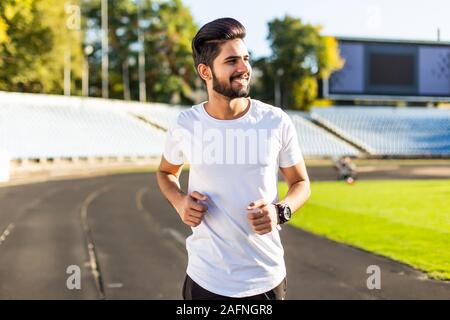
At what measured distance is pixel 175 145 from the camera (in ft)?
9.09

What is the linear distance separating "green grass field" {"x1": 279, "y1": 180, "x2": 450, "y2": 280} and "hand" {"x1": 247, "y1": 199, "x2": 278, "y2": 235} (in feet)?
7.99

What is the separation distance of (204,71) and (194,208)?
0.67 meters

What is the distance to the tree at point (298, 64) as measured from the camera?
3338 centimetres

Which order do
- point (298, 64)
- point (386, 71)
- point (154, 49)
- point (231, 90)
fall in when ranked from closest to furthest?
point (231, 90) → point (386, 71) → point (298, 64) → point (154, 49)

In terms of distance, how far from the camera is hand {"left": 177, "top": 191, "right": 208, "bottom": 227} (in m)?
2.50

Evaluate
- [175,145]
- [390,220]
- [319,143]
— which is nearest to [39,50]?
[390,220]

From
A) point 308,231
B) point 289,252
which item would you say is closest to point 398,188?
point 308,231

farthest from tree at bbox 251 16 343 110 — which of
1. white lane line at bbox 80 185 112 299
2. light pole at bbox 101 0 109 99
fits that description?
white lane line at bbox 80 185 112 299

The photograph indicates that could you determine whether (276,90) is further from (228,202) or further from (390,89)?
(228,202)

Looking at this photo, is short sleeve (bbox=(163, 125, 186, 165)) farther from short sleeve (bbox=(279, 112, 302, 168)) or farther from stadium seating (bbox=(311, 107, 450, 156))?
stadium seating (bbox=(311, 107, 450, 156))

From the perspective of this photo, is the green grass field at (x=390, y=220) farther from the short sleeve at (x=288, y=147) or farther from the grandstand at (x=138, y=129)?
the grandstand at (x=138, y=129)

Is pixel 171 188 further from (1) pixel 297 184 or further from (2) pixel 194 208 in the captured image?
(1) pixel 297 184

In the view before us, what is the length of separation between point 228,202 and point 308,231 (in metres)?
9.74
